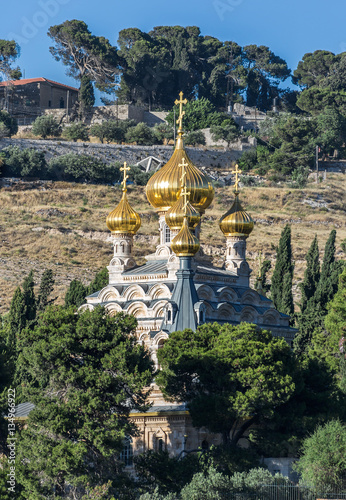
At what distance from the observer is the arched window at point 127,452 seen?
3234 centimetres

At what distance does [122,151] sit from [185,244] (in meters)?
53.2

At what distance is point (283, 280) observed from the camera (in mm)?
49938

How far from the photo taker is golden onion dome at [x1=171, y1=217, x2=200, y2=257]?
125ft

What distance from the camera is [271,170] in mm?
92938

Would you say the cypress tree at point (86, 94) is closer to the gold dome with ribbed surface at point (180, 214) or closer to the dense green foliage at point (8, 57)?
the dense green foliage at point (8, 57)

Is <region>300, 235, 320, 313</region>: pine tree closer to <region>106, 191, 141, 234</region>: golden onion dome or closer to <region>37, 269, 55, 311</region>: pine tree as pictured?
<region>106, 191, 141, 234</region>: golden onion dome

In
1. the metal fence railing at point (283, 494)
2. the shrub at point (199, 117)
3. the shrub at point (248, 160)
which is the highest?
the shrub at point (199, 117)

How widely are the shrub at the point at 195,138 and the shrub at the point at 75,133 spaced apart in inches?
345

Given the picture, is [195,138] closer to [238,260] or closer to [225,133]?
[225,133]

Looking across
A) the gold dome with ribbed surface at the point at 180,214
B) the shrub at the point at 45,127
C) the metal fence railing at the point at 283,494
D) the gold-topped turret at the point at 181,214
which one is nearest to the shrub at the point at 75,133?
the shrub at the point at 45,127

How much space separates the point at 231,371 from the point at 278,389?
4.85 ft

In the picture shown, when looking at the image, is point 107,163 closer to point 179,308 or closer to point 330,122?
point 330,122

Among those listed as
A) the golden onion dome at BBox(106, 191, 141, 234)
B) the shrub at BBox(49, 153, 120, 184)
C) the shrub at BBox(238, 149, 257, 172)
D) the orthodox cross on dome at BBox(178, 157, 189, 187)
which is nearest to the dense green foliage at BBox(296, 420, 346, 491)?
the orthodox cross on dome at BBox(178, 157, 189, 187)

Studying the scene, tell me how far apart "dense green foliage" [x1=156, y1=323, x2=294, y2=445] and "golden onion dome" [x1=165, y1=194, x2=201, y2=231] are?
317 inches
